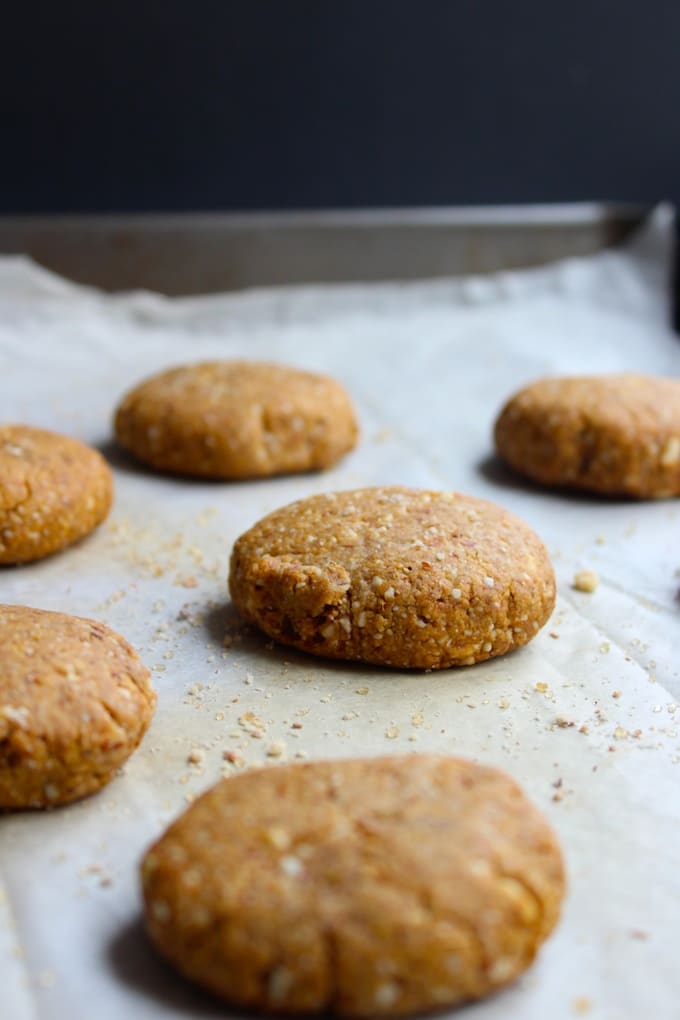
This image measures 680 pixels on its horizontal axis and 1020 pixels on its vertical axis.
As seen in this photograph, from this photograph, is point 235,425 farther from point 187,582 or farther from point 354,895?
point 354,895

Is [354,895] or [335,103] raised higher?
[335,103]

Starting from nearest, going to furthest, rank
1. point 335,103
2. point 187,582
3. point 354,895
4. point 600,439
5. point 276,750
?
point 354,895 → point 276,750 → point 187,582 → point 600,439 → point 335,103

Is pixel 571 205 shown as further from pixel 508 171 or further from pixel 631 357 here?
pixel 631 357

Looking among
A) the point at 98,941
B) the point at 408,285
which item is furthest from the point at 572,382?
the point at 98,941

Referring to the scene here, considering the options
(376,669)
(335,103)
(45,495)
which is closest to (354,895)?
(376,669)

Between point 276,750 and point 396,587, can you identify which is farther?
point 396,587

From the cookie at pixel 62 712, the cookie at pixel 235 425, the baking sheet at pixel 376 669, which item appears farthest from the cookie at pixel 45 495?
the cookie at pixel 62 712
